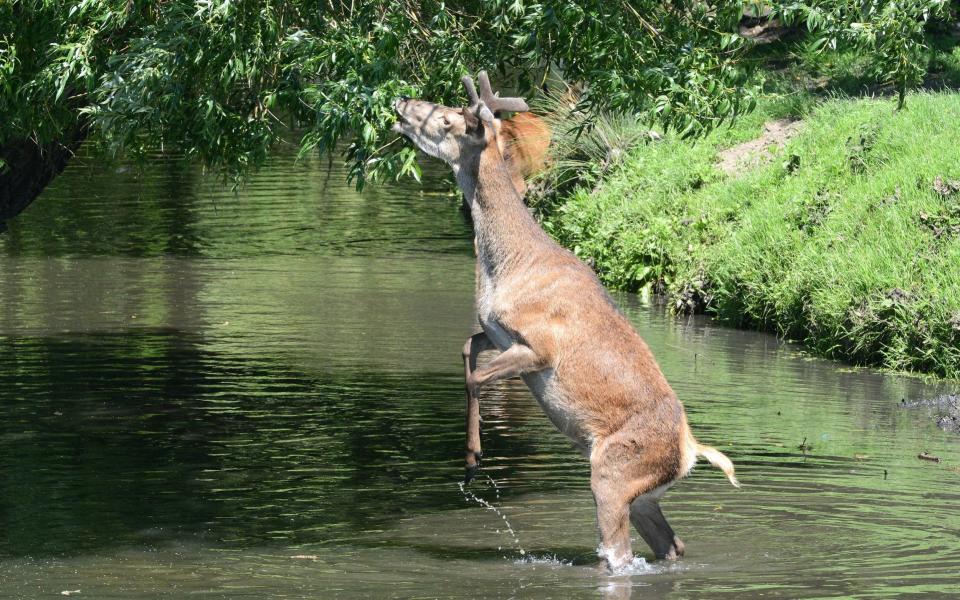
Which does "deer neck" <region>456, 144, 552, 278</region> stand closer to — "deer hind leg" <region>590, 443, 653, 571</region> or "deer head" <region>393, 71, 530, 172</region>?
"deer head" <region>393, 71, 530, 172</region>

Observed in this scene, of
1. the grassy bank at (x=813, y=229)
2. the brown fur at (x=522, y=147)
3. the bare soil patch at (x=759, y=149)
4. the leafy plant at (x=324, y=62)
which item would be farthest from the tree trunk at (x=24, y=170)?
the bare soil patch at (x=759, y=149)

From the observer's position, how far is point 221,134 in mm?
11211

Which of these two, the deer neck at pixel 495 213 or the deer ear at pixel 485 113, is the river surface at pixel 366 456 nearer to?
the deer neck at pixel 495 213

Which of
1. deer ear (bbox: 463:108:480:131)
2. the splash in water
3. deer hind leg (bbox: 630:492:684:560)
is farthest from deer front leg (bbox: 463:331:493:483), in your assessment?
deer ear (bbox: 463:108:480:131)

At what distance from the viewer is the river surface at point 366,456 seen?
845 centimetres

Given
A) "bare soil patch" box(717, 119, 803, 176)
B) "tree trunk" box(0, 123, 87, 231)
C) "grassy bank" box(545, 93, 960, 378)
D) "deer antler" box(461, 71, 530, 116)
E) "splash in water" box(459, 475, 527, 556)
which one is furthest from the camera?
"bare soil patch" box(717, 119, 803, 176)

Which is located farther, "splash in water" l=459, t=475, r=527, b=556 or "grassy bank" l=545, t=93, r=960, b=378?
"grassy bank" l=545, t=93, r=960, b=378

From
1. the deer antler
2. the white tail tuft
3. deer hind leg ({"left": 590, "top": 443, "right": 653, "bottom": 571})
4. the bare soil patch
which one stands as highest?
the deer antler

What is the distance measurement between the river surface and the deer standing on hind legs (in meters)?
0.62

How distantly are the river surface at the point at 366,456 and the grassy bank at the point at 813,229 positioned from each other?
48 centimetres

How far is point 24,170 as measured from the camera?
14.0 m

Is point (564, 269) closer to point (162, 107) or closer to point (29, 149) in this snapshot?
point (162, 107)

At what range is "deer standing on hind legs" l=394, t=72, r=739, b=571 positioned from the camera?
8.23 m

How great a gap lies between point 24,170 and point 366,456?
4.95 m
